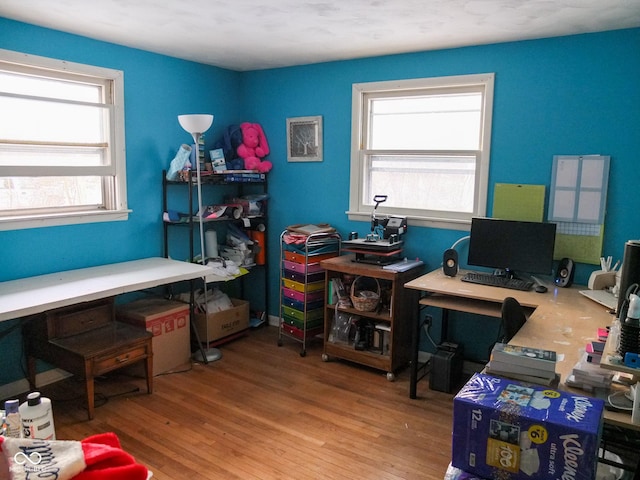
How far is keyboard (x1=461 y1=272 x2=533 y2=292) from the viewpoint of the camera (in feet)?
10.4

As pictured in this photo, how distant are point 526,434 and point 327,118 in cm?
325

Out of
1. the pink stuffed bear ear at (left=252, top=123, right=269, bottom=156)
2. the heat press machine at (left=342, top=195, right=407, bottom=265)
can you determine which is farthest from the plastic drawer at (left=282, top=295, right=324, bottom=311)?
the pink stuffed bear ear at (left=252, top=123, right=269, bottom=156)

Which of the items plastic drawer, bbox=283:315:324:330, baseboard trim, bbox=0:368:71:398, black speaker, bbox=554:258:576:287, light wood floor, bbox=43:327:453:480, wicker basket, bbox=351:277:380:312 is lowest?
light wood floor, bbox=43:327:453:480

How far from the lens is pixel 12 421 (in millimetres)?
1457

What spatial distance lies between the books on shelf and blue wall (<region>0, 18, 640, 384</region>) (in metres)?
1.68

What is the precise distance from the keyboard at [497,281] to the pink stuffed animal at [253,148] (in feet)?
6.78

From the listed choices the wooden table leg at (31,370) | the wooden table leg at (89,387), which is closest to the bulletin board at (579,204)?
the wooden table leg at (89,387)

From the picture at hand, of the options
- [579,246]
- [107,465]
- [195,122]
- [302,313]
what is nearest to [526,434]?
[107,465]

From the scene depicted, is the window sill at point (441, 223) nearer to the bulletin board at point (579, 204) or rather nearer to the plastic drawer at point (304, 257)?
the bulletin board at point (579, 204)

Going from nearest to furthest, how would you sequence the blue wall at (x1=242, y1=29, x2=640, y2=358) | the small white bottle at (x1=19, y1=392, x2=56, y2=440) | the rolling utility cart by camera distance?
the small white bottle at (x1=19, y1=392, x2=56, y2=440), the blue wall at (x1=242, y1=29, x2=640, y2=358), the rolling utility cart

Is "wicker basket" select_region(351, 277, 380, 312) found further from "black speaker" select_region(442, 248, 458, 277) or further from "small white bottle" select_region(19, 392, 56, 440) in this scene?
"small white bottle" select_region(19, 392, 56, 440)

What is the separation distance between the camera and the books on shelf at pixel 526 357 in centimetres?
179

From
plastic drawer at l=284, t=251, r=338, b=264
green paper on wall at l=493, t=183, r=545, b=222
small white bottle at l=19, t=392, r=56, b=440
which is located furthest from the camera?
plastic drawer at l=284, t=251, r=338, b=264

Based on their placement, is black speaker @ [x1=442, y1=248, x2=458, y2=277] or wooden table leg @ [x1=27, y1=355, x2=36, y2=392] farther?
black speaker @ [x1=442, y1=248, x2=458, y2=277]
